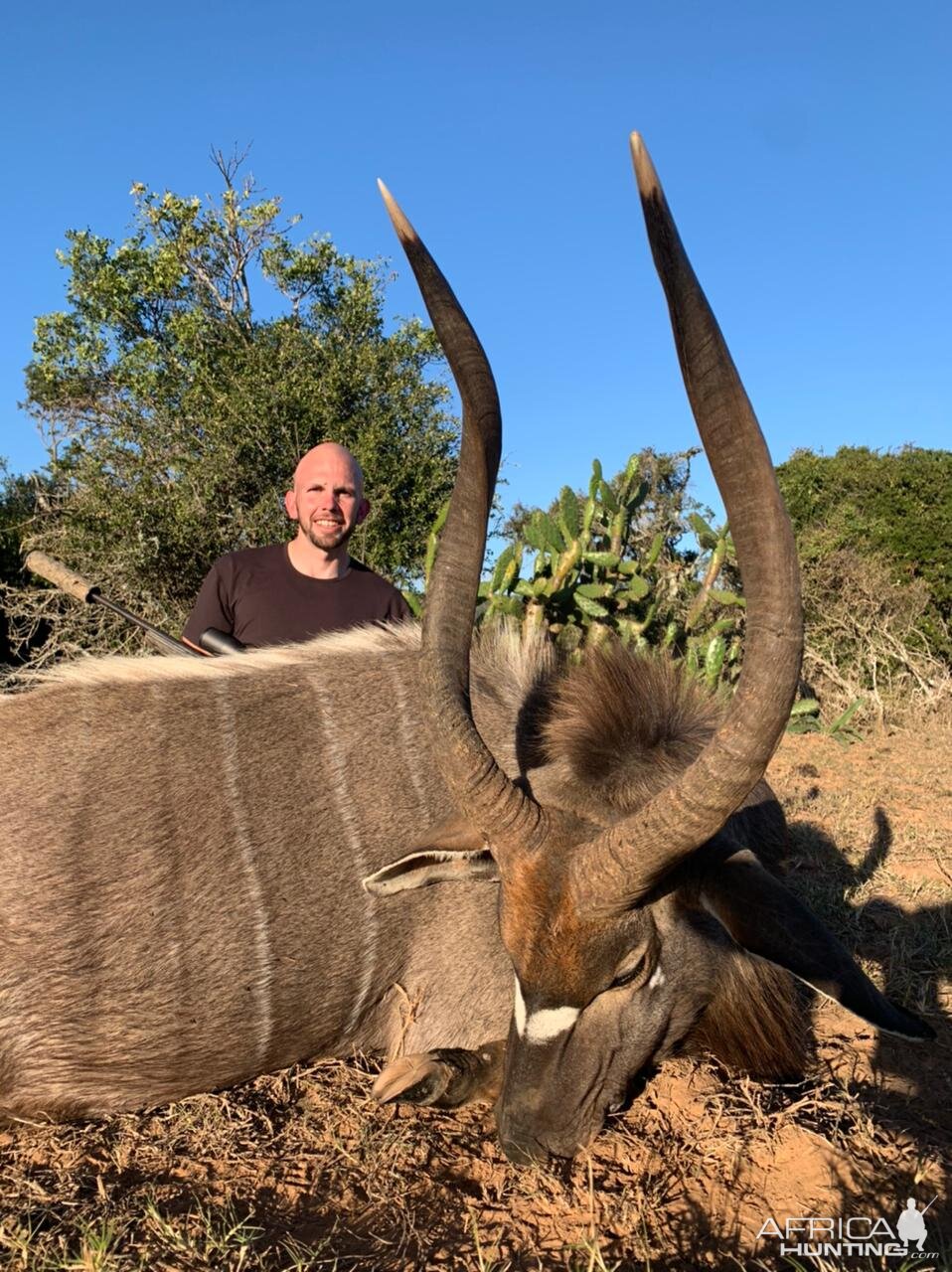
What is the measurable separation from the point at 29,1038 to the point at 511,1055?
1250 mm

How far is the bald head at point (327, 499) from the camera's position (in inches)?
187

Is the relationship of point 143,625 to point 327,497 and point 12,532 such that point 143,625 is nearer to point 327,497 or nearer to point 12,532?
point 327,497

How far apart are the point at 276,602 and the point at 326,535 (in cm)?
42

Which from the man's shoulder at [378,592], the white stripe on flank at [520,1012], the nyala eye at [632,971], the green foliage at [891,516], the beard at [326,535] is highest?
the green foliage at [891,516]

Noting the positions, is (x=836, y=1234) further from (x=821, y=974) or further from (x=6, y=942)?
(x=6, y=942)

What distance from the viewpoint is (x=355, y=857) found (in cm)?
282

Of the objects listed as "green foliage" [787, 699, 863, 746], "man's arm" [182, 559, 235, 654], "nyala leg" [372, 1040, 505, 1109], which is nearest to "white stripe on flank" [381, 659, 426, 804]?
"nyala leg" [372, 1040, 505, 1109]

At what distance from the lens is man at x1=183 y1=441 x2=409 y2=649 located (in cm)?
459

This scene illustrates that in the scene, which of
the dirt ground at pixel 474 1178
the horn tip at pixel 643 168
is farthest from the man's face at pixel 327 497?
the horn tip at pixel 643 168

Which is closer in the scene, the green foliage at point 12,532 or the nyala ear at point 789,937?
the nyala ear at point 789,937

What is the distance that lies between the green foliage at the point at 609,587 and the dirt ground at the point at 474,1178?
10.6ft

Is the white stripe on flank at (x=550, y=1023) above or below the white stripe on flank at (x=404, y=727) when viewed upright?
below

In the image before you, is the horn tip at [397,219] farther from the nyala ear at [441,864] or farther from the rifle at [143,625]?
the rifle at [143,625]

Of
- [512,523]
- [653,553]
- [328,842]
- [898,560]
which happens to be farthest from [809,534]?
[328,842]
